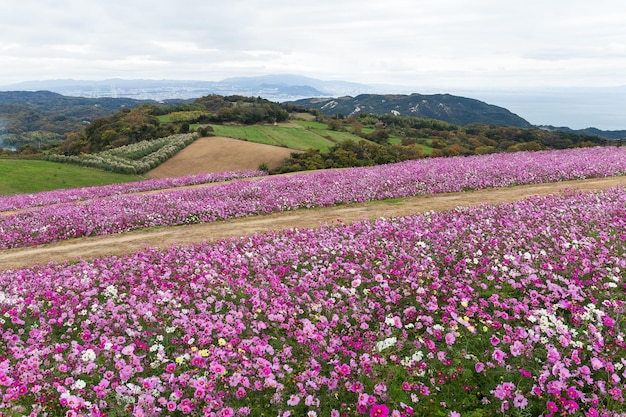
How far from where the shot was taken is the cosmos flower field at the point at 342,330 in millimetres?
4844

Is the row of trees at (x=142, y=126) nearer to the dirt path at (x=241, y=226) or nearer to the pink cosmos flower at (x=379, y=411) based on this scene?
the dirt path at (x=241, y=226)

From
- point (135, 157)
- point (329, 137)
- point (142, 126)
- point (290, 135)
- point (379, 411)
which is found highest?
point (329, 137)

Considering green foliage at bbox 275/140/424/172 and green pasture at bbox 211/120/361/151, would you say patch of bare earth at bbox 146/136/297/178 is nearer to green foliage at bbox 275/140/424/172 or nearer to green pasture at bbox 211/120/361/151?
green foliage at bbox 275/140/424/172

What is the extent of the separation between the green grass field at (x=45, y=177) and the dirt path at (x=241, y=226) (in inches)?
987

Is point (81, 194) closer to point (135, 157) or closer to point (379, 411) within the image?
point (379, 411)

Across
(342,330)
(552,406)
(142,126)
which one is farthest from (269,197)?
(142,126)

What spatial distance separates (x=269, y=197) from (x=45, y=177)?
3146 centimetres

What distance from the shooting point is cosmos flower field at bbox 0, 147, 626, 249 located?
18750mm

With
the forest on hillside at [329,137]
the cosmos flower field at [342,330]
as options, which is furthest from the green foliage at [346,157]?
the cosmos flower field at [342,330]

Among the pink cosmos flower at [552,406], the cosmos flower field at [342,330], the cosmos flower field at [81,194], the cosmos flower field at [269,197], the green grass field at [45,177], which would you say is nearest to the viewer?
the pink cosmos flower at [552,406]

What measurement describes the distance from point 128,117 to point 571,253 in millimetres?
112798

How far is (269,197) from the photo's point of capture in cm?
2194

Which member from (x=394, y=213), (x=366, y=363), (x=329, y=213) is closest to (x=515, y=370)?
(x=366, y=363)

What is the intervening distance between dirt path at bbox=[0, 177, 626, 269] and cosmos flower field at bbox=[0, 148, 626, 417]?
162 inches
